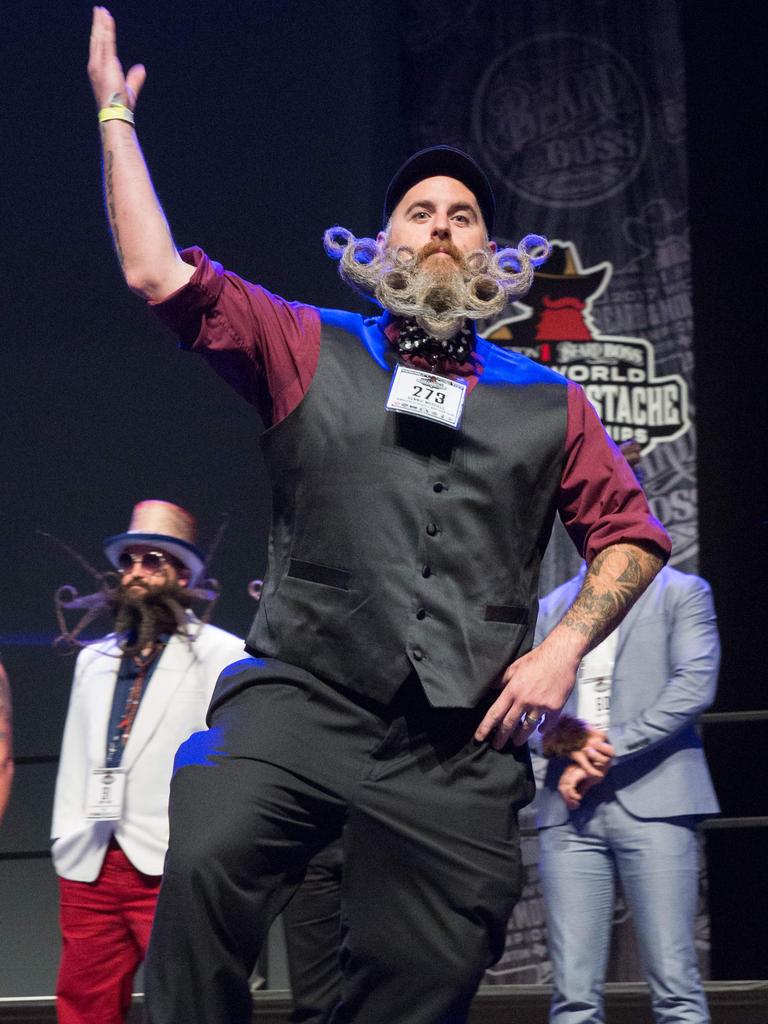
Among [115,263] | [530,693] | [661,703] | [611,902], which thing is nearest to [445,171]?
[530,693]

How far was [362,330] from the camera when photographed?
2.00 metres

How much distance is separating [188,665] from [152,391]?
7.30ft

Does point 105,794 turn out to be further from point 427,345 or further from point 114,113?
point 114,113

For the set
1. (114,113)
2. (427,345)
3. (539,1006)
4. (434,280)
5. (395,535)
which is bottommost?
(539,1006)

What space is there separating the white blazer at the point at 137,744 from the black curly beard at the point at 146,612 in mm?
49

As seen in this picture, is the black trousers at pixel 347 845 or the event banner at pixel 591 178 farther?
the event banner at pixel 591 178

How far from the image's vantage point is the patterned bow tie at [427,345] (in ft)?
6.54

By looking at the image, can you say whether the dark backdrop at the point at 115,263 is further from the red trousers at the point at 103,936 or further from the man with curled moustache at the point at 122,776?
the red trousers at the point at 103,936

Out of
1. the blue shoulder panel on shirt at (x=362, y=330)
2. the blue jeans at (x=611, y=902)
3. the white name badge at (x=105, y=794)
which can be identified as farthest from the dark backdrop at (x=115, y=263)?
the blue shoulder panel on shirt at (x=362, y=330)

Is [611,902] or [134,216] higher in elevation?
[134,216]

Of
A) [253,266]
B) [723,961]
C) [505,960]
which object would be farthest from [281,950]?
[253,266]

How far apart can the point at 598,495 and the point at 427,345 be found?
1.12 feet

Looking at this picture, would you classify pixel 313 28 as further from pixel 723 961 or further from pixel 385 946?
pixel 385 946

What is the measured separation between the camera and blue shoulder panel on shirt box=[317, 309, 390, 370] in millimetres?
1967
